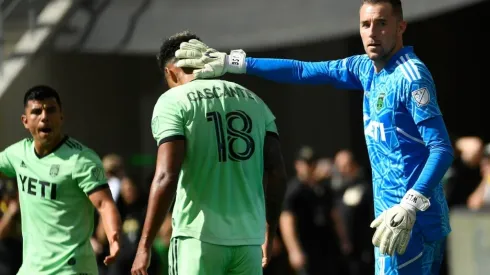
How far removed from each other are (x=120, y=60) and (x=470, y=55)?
5646 millimetres

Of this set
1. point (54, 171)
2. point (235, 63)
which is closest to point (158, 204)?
point (235, 63)

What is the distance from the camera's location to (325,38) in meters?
18.6

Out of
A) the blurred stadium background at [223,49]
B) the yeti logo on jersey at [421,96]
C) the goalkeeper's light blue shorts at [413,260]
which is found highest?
the blurred stadium background at [223,49]

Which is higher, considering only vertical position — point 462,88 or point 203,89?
point 462,88

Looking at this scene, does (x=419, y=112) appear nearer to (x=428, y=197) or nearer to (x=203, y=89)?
(x=428, y=197)

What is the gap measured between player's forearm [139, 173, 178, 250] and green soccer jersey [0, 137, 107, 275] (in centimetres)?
176

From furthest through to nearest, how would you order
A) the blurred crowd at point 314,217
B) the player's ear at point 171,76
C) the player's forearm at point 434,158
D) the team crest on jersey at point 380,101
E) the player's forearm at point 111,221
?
the blurred crowd at point 314,217, the player's forearm at point 111,221, the player's ear at point 171,76, the team crest on jersey at point 380,101, the player's forearm at point 434,158

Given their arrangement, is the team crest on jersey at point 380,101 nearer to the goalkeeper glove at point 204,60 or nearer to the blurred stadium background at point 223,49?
the goalkeeper glove at point 204,60

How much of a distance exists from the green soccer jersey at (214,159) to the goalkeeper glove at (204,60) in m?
0.15

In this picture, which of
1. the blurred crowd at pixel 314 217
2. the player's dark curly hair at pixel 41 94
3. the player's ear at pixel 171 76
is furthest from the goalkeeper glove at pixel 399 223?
the blurred crowd at pixel 314 217

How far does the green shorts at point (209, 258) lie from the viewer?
20.1ft

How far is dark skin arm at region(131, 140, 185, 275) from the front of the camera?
600cm

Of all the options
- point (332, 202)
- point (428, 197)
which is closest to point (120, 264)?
point (332, 202)

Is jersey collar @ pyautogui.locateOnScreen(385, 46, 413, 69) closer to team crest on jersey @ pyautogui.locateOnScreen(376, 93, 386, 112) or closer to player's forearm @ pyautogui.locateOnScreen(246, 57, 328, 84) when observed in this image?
team crest on jersey @ pyautogui.locateOnScreen(376, 93, 386, 112)
